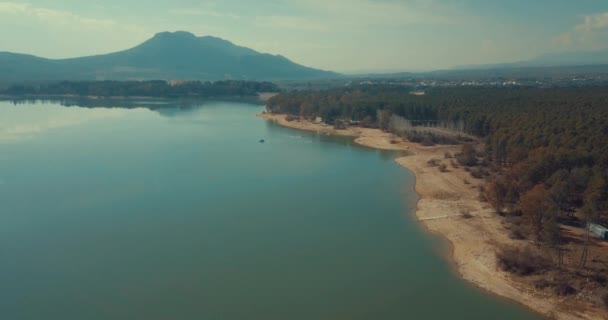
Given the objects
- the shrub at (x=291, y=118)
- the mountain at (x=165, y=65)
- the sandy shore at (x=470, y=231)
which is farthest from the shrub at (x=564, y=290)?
the mountain at (x=165, y=65)

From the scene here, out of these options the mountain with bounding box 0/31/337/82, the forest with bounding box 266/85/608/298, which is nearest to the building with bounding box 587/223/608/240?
the forest with bounding box 266/85/608/298

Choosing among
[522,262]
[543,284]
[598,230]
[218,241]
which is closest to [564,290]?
[543,284]

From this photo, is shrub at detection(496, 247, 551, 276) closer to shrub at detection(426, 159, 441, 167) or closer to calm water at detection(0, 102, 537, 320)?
calm water at detection(0, 102, 537, 320)

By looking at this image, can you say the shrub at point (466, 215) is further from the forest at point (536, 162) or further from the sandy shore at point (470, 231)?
the forest at point (536, 162)

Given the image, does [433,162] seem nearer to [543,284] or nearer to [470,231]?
[470,231]

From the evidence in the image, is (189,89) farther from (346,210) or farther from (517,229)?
(517,229)

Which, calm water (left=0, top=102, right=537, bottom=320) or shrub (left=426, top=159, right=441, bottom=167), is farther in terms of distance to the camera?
shrub (left=426, top=159, right=441, bottom=167)

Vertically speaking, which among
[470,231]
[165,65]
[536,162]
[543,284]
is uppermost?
[165,65]
